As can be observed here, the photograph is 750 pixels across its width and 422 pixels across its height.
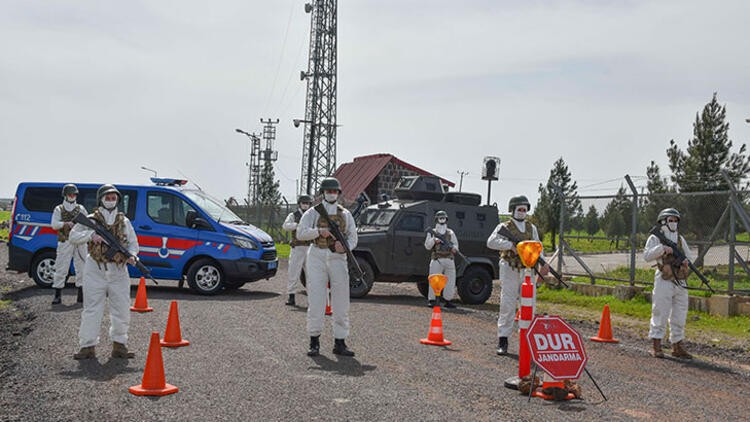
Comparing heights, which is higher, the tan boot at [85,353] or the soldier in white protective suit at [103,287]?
the soldier in white protective suit at [103,287]

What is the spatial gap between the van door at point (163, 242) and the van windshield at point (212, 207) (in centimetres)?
52

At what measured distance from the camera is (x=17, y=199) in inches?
551

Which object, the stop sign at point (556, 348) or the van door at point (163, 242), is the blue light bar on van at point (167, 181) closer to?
the van door at point (163, 242)

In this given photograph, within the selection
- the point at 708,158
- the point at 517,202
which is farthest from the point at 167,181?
the point at 708,158

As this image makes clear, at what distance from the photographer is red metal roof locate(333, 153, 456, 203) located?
150 ft

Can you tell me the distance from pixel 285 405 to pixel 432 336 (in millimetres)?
3625

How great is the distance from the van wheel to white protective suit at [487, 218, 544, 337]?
6.44 m

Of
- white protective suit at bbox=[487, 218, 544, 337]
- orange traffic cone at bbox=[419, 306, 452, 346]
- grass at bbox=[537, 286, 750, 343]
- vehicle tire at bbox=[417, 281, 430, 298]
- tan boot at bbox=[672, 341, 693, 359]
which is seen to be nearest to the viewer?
white protective suit at bbox=[487, 218, 544, 337]

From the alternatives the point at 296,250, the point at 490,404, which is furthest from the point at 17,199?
the point at 490,404

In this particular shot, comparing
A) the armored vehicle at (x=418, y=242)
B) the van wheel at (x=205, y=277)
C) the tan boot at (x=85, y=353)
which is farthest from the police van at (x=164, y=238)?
the tan boot at (x=85, y=353)

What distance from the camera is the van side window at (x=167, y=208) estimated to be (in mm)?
13789

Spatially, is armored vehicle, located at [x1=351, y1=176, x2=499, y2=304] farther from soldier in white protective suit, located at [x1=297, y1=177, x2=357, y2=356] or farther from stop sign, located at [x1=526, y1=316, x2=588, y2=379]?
stop sign, located at [x1=526, y1=316, x2=588, y2=379]

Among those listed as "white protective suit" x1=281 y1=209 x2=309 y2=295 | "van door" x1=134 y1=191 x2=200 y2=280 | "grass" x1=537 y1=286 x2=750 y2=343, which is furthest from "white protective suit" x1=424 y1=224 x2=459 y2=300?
"van door" x1=134 y1=191 x2=200 y2=280

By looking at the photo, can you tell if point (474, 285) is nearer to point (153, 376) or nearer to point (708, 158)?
point (153, 376)
